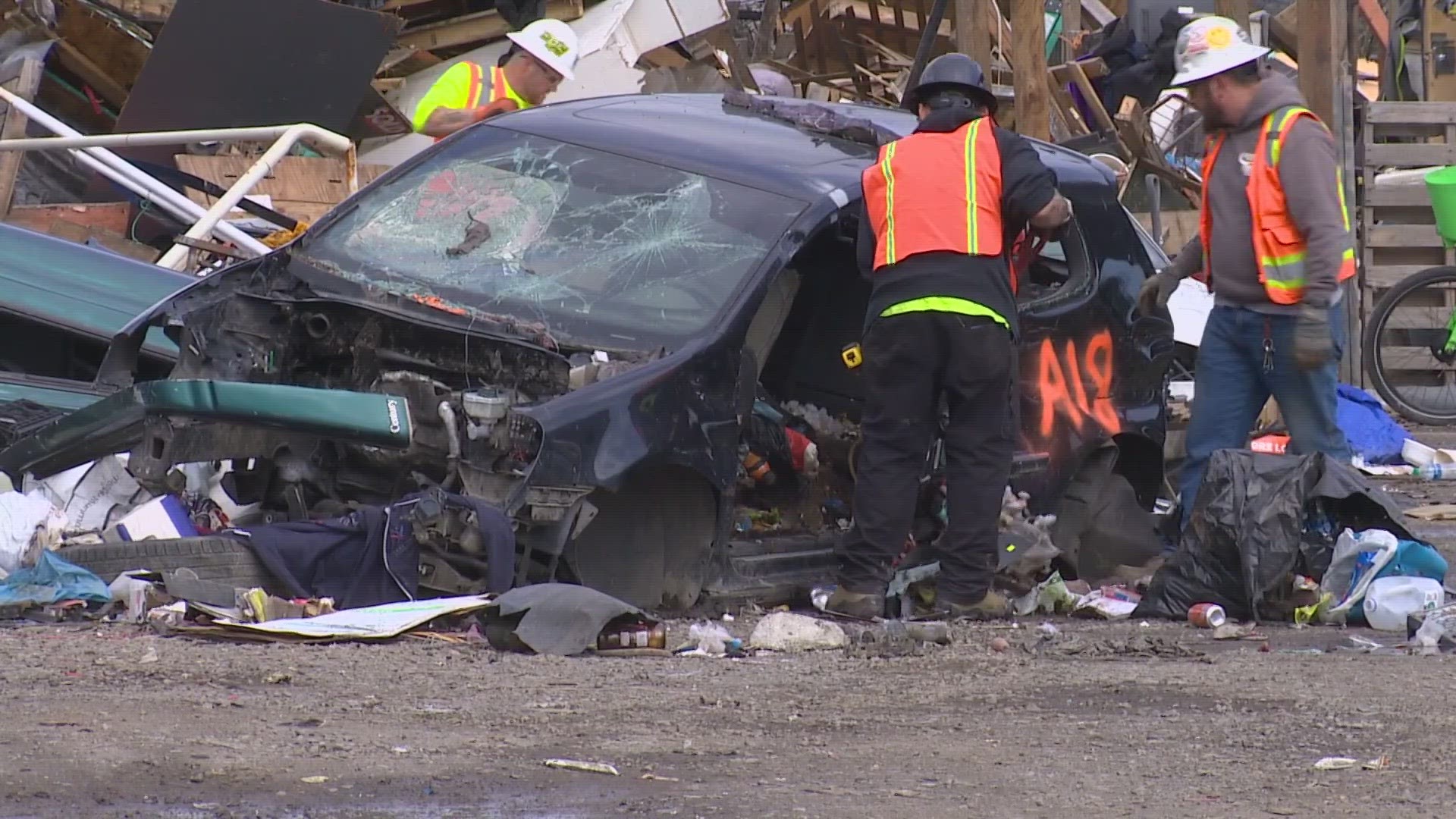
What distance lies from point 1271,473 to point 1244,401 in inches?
23.5

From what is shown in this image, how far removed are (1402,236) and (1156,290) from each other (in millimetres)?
6037

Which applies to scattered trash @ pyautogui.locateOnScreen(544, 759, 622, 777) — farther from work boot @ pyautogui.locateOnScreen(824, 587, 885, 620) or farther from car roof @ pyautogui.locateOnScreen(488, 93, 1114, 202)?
car roof @ pyautogui.locateOnScreen(488, 93, 1114, 202)

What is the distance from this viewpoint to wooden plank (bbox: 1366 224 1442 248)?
40.0 ft

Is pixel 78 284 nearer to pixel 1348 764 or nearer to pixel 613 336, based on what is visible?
pixel 613 336

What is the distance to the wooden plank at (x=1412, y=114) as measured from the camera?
1226 centimetres

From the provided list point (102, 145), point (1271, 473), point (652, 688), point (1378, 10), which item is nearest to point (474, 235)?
point (652, 688)

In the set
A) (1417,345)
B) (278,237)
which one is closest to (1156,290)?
(278,237)

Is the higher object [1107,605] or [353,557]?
[353,557]

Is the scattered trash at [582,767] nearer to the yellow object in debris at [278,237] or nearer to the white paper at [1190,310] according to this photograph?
the white paper at [1190,310]

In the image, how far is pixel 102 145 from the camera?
9109mm

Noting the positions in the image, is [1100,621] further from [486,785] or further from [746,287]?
[486,785]

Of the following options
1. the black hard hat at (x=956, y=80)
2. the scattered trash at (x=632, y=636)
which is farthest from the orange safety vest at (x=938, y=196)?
the scattered trash at (x=632, y=636)

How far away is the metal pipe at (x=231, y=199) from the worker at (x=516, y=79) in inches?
32.9

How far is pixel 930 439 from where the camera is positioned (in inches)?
243
